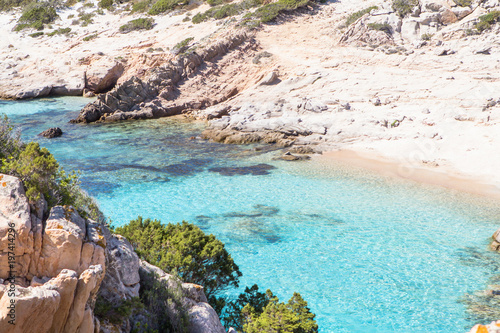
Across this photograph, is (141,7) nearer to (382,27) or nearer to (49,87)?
(49,87)

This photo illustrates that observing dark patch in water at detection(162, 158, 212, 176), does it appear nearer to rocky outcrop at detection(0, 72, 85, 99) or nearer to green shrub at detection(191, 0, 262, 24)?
rocky outcrop at detection(0, 72, 85, 99)

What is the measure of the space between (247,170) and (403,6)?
27402mm

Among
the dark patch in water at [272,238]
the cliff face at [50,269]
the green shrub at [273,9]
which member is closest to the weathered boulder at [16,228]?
the cliff face at [50,269]

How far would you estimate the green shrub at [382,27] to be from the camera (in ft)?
123

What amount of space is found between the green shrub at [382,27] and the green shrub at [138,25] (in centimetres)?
2510

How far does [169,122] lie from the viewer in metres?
33.3

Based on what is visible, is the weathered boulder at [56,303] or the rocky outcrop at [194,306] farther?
the rocky outcrop at [194,306]

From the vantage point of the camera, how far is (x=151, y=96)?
35688 mm

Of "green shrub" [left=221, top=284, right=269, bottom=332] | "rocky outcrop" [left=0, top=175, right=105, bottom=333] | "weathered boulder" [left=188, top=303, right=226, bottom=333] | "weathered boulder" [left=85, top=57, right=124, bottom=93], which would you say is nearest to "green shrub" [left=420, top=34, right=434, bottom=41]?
"weathered boulder" [left=85, top=57, right=124, bottom=93]

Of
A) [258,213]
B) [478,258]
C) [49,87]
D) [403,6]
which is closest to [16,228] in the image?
[258,213]

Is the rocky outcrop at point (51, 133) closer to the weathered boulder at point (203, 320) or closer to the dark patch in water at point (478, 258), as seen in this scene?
the weathered boulder at point (203, 320)

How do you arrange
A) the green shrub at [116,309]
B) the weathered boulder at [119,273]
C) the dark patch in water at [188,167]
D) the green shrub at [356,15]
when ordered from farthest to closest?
the green shrub at [356,15], the dark patch in water at [188,167], the weathered boulder at [119,273], the green shrub at [116,309]

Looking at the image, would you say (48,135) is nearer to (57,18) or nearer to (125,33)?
(125,33)

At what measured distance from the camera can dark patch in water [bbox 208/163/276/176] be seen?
21.9m
